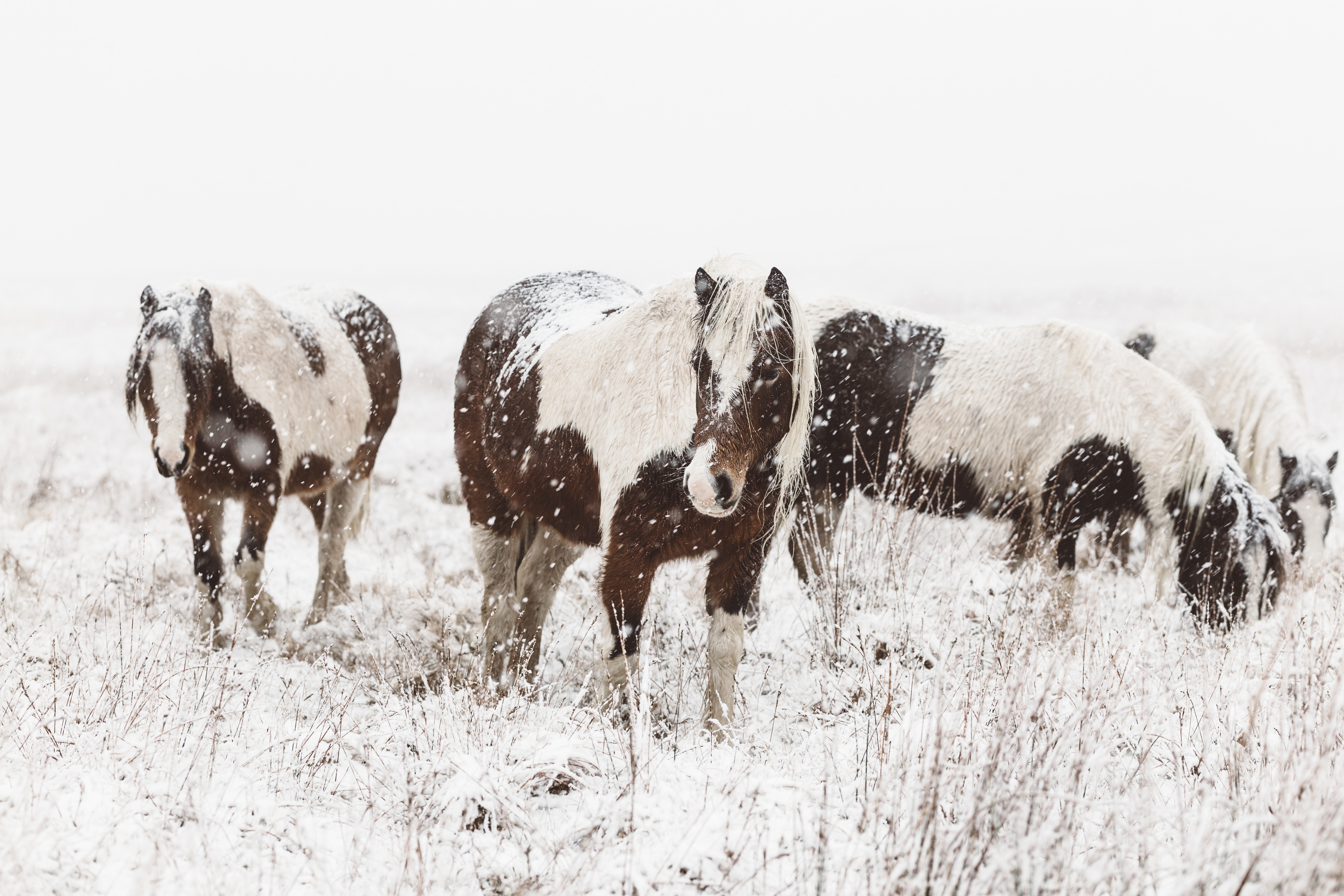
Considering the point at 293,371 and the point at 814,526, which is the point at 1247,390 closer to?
the point at 814,526

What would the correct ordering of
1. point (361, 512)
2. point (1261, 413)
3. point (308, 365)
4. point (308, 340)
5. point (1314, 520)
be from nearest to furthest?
point (308, 365) < point (308, 340) < point (1314, 520) < point (361, 512) < point (1261, 413)

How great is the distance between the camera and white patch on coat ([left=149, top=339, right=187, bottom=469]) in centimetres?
439

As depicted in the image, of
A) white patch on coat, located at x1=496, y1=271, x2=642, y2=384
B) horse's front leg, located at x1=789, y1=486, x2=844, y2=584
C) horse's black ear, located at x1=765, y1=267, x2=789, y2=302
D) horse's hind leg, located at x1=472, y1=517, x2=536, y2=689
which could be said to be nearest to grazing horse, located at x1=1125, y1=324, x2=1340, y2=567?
horse's front leg, located at x1=789, y1=486, x2=844, y2=584

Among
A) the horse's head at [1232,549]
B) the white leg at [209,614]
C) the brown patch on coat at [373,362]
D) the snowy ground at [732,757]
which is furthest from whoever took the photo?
the brown patch on coat at [373,362]

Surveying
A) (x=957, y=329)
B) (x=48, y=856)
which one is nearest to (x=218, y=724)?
(x=48, y=856)

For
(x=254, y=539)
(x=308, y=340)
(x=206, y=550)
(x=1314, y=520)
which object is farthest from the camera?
(x=1314, y=520)

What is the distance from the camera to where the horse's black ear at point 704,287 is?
2.95m

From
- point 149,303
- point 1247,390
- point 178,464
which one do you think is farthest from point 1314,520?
point 149,303

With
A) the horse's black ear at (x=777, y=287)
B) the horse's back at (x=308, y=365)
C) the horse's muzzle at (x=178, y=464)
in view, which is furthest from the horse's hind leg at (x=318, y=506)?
the horse's black ear at (x=777, y=287)

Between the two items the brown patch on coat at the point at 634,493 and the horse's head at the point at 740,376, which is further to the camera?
the brown patch on coat at the point at 634,493

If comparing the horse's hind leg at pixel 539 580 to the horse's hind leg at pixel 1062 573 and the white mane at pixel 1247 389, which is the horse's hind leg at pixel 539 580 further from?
the white mane at pixel 1247 389

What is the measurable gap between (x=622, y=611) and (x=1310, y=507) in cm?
611

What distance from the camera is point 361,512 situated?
686cm

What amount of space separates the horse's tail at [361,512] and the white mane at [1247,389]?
24.5 ft
